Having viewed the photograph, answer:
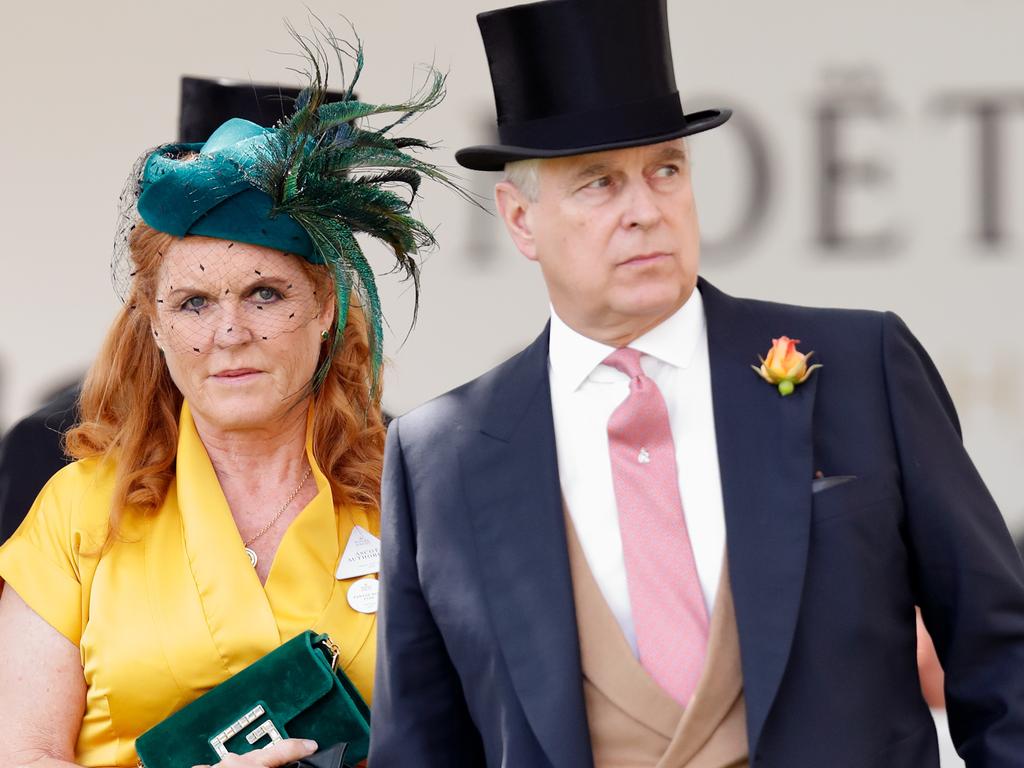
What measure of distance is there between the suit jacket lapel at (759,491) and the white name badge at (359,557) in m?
0.84

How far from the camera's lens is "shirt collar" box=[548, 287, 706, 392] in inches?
101

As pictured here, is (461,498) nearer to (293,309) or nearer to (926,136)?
(293,309)

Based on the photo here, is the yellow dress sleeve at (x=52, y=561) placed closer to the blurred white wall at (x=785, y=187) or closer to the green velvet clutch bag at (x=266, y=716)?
the green velvet clutch bag at (x=266, y=716)

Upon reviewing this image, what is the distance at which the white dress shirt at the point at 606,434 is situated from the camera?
2465 mm

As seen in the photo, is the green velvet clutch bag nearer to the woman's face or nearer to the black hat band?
the woman's face

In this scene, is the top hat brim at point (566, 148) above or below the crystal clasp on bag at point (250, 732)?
above

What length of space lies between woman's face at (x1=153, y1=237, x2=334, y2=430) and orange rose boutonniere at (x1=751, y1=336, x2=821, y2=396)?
95 cm

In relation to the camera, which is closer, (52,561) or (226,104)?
(52,561)

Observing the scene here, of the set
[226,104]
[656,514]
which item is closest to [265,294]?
[226,104]

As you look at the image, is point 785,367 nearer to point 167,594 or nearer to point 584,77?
point 584,77

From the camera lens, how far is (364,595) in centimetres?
310

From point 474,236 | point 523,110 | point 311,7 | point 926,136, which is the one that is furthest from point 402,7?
point 523,110

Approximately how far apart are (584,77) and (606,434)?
1.70 feet

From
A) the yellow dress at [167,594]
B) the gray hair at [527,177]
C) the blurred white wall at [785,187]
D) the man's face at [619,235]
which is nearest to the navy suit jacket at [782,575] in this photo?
the man's face at [619,235]
